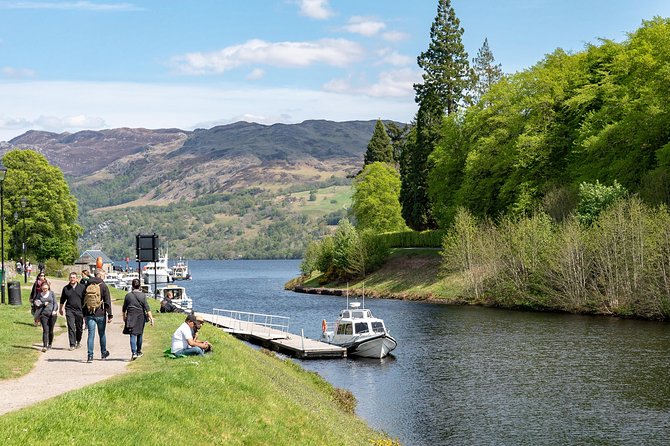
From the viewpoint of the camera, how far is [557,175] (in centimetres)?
8431

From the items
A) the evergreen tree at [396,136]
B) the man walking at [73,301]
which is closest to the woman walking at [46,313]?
the man walking at [73,301]

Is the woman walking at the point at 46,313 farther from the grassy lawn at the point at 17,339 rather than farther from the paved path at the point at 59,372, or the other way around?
the grassy lawn at the point at 17,339

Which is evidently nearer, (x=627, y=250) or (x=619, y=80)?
(x=627, y=250)

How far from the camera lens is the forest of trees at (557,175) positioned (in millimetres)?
67250

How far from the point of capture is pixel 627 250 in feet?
219

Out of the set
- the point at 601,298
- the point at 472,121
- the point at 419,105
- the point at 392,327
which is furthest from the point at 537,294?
the point at 419,105

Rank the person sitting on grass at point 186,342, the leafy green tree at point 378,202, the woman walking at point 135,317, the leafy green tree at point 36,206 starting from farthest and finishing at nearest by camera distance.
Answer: the leafy green tree at point 378,202 → the leafy green tree at point 36,206 → the woman walking at point 135,317 → the person sitting on grass at point 186,342

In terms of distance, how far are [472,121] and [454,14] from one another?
2719cm

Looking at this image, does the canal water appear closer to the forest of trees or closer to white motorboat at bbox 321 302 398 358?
white motorboat at bbox 321 302 398 358

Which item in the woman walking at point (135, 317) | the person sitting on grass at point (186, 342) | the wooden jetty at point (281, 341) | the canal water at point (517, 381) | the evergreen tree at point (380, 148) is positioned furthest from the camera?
the evergreen tree at point (380, 148)

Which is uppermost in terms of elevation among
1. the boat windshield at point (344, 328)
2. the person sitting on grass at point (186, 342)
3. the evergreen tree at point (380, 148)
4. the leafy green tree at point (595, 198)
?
the evergreen tree at point (380, 148)

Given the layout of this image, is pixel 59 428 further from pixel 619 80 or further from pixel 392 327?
pixel 619 80

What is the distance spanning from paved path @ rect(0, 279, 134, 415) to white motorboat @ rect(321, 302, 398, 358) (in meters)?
20.4

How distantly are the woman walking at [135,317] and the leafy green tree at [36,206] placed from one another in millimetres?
78280
